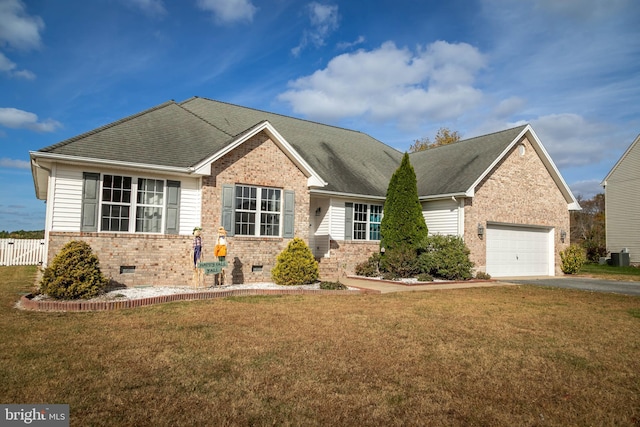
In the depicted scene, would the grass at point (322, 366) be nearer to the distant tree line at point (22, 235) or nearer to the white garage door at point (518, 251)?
the white garage door at point (518, 251)

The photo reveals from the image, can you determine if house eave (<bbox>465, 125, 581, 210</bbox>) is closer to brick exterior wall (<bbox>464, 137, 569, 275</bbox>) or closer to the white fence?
brick exterior wall (<bbox>464, 137, 569, 275</bbox>)

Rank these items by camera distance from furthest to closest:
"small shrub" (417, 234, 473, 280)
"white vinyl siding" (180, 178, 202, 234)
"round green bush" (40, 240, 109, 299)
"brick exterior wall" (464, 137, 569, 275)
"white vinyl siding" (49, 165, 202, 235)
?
"brick exterior wall" (464, 137, 569, 275), "small shrub" (417, 234, 473, 280), "white vinyl siding" (180, 178, 202, 234), "white vinyl siding" (49, 165, 202, 235), "round green bush" (40, 240, 109, 299)

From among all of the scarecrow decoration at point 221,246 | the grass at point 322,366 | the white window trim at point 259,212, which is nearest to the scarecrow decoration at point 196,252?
the scarecrow decoration at point 221,246

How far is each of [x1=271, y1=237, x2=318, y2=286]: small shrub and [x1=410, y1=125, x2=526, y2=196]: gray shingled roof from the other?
7706 mm

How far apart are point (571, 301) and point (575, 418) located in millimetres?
9433

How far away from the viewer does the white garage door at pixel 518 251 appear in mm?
20109

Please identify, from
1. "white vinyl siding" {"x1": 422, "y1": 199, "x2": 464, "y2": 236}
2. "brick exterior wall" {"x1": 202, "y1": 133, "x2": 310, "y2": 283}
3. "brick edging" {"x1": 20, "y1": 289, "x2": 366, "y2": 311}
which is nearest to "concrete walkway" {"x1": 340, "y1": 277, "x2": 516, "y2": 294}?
"brick edging" {"x1": 20, "y1": 289, "x2": 366, "y2": 311}

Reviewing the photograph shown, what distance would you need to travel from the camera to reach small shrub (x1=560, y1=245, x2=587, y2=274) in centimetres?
2248

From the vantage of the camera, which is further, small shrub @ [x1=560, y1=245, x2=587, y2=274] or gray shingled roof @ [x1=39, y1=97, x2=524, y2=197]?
small shrub @ [x1=560, y1=245, x2=587, y2=274]

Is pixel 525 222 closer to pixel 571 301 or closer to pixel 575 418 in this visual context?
pixel 571 301

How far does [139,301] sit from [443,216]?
45.5 feet

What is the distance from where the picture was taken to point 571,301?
12414mm

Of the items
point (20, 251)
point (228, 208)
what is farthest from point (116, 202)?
point (20, 251)

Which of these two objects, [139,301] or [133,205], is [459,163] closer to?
[133,205]
